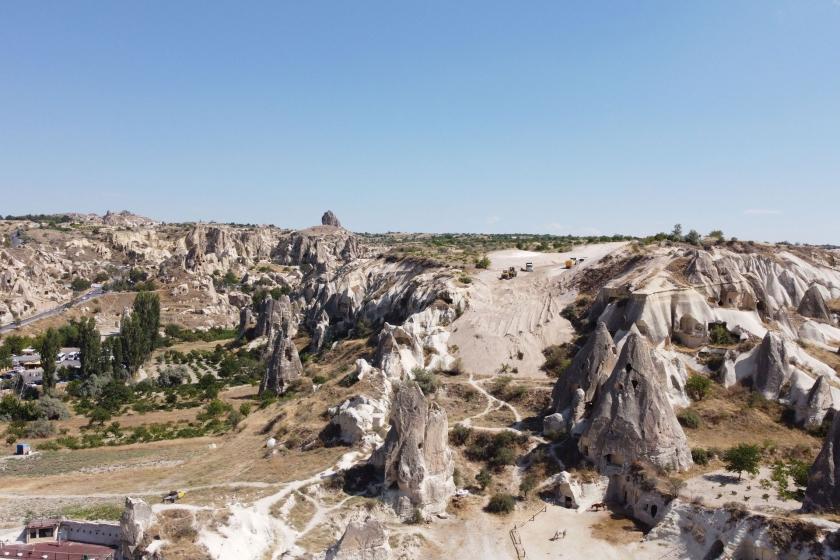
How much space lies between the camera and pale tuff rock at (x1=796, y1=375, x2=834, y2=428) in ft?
90.8

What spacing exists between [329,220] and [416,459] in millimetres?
Result: 167409

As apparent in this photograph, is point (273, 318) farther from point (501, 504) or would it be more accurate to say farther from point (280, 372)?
point (501, 504)

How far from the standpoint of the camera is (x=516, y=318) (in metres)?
47.6

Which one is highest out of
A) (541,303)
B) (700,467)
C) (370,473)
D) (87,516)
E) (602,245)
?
(602,245)

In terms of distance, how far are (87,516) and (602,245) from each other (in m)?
Answer: 56.3

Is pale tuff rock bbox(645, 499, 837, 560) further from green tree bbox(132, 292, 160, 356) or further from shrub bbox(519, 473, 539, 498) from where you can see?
green tree bbox(132, 292, 160, 356)

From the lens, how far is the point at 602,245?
65250mm

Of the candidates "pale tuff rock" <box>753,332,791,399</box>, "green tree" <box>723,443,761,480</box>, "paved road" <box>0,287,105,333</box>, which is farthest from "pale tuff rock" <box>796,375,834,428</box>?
"paved road" <box>0,287,105,333</box>

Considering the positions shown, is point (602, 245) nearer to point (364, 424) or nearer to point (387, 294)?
point (387, 294)

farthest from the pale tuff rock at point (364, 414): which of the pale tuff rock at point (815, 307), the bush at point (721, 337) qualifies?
the pale tuff rock at point (815, 307)

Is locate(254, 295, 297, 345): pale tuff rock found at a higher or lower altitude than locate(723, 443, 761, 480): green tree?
lower

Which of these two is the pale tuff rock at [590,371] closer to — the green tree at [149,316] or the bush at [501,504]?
the bush at [501,504]

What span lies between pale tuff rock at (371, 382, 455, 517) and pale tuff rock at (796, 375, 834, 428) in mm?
17966

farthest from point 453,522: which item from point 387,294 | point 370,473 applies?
point 387,294
